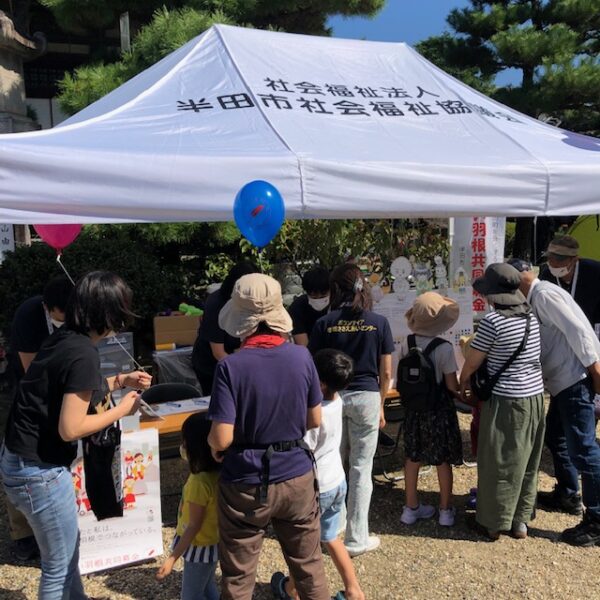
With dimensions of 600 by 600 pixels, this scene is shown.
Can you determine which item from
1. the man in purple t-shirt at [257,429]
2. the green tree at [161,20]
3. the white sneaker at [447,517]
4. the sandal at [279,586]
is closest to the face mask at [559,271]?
the white sneaker at [447,517]

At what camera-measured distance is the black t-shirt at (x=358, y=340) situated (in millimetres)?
2979

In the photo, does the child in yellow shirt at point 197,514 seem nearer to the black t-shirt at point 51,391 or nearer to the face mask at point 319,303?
the black t-shirt at point 51,391

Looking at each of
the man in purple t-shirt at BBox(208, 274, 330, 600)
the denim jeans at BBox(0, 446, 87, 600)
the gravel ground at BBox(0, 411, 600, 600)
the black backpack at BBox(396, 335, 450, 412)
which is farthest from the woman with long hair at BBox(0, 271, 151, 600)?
the black backpack at BBox(396, 335, 450, 412)

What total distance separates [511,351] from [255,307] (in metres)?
1.55

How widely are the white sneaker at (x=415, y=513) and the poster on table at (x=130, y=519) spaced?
134 centimetres

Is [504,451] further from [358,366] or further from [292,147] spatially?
[292,147]

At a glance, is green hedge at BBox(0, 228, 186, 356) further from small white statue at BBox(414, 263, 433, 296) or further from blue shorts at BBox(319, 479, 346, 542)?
blue shorts at BBox(319, 479, 346, 542)

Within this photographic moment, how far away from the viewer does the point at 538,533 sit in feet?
10.8

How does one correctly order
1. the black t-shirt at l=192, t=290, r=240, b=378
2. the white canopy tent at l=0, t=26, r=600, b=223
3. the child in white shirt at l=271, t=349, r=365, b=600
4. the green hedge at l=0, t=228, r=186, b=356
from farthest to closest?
the green hedge at l=0, t=228, r=186, b=356 → the black t-shirt at l=192, t=290, r=240, b=378 → the white canopy tent at l=0, t=26, r=600, b=223 → the child in white shirt at l=271, t=349, r=365, b=600

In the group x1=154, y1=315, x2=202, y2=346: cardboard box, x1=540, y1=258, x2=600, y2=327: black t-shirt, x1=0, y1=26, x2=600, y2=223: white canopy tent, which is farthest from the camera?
x1=154, y1=315, x2=202, y2=346: cardboard box

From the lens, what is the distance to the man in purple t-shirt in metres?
1.96

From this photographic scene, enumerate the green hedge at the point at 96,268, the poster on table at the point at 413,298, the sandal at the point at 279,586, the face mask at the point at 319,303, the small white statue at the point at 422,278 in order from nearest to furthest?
the sandal at the point at 279,586 < the face mask at the point at 319,303 < the poster on table at the point at 413,298 < the small white statue at the point at 422,278 < the green hedge at the point at 96,268

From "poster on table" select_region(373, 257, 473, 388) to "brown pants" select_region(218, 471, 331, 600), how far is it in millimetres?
2075

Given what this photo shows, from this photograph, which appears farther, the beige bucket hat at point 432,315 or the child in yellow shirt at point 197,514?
the beige bucket hat at point 432,315
